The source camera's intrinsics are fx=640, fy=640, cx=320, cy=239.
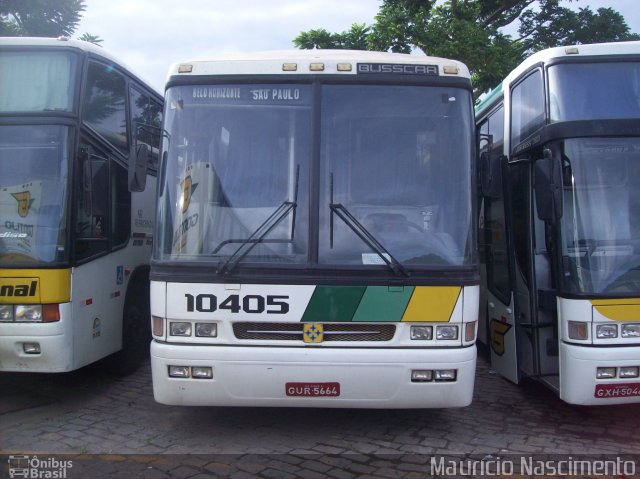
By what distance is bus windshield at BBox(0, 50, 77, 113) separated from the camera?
19.0 feet

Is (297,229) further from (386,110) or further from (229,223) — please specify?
(386,110)

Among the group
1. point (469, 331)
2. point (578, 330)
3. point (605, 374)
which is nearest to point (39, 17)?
point (469, 331)

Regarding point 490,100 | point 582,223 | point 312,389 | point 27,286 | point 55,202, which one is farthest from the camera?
point 490,100

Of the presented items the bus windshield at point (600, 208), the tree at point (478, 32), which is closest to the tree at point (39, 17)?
the tree at point (478, 32)

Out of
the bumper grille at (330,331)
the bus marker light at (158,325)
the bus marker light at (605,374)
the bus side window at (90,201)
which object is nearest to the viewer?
the bumper grille at (330,331)

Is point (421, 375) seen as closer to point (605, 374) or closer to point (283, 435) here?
point (283, 435)

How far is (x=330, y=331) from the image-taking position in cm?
486

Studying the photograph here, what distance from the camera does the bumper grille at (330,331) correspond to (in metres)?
4.86

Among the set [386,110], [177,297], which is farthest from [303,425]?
[386,110]

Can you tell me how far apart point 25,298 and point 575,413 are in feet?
16.9

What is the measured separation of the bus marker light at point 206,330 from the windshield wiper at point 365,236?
1.10 meters

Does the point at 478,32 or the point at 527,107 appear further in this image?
the point at 478,32

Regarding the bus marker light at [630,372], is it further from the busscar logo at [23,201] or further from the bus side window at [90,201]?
the busscar logo at [23,201]

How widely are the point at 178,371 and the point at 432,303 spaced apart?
201 cm
